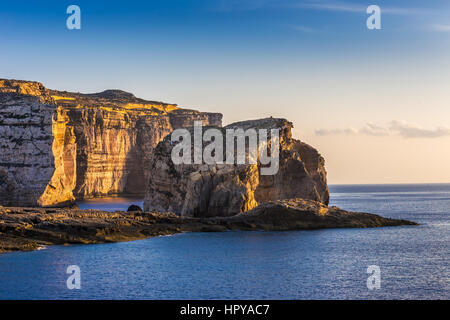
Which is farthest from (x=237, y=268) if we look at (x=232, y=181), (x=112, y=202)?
(x=112, y=202)

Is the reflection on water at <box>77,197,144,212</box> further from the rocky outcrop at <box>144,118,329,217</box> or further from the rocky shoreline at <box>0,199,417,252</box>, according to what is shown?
the rocky shoreline at <box>0,199,417,252</box>

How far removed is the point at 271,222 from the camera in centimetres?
7844

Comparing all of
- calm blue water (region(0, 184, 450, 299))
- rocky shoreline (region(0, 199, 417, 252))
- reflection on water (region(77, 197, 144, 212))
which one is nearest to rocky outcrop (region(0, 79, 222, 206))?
reflection on water (region(77, 197, 144, 212))

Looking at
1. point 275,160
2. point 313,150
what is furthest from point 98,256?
point 313,150

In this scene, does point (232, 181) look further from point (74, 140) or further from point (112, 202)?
point (112, 202)

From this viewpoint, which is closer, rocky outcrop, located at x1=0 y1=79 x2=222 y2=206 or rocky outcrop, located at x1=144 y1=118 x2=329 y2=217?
rocky outcrop, located at x1=144 y1=118 x2=329 y2=217

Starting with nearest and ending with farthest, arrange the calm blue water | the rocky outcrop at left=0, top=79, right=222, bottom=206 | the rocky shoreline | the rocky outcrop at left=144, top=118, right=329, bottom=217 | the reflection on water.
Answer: the calm blue water → the rocky shoreline → the rocky outcrop at left=144, top=118, right=329, bottom=217 → the rocky outcrop at left=0, top=79, right=222, bottom=206 → the reflection on water

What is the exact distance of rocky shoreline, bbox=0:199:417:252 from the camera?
61312 mm

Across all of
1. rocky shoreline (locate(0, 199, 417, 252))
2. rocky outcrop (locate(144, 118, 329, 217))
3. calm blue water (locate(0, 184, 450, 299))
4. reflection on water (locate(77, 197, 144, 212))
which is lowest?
reflection on water (locate(77, 197, 144, 212))

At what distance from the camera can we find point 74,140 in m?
133

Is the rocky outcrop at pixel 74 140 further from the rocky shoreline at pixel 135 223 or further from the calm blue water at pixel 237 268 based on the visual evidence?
the calm blue water at pixel 237 268

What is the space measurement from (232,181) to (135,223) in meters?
15.5

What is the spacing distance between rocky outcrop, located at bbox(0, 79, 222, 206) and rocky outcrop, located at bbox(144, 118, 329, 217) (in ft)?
60.2
